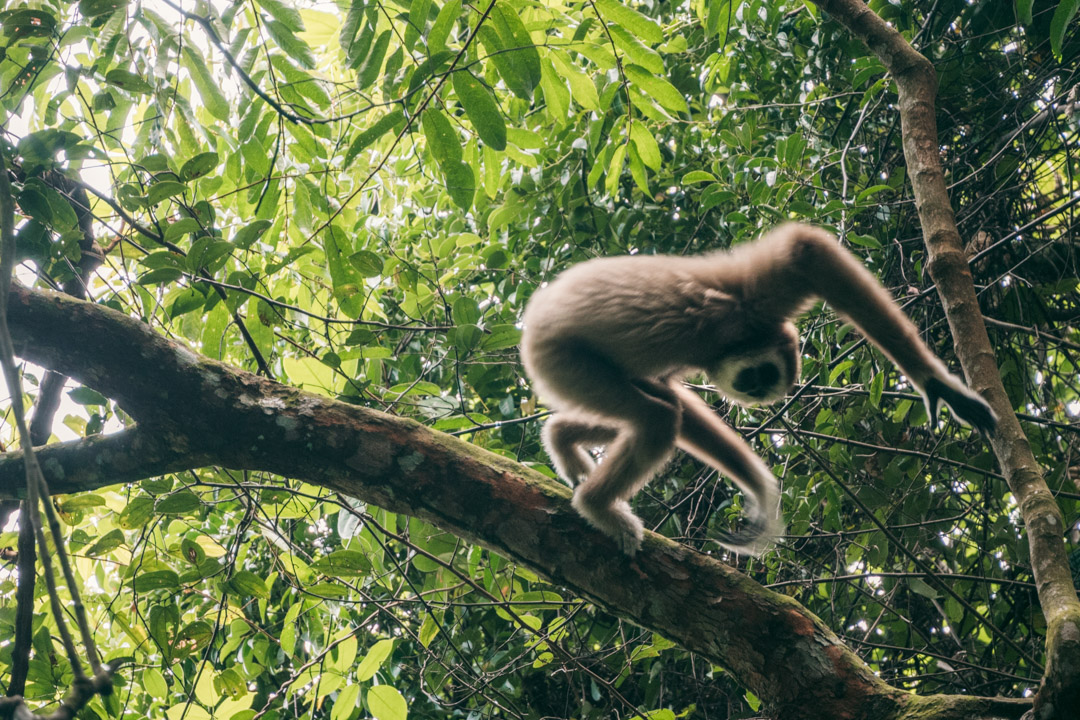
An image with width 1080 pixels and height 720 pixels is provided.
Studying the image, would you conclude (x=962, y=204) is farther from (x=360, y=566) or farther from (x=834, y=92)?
(x=360, y=566)

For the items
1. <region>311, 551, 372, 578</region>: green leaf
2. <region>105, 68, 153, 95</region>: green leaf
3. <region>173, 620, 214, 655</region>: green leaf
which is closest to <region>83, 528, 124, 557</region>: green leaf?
<region>173, 620, 214, 655</region>: green leaf

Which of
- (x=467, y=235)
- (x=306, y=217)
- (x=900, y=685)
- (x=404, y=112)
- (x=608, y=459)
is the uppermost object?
(x=467, y=235)

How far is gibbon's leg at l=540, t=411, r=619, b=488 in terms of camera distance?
15.3 feet

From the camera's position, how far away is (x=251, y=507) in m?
4.34

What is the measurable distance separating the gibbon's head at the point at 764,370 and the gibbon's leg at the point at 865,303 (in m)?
0.42

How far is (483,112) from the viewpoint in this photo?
136 inches

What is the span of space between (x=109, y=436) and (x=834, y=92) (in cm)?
542

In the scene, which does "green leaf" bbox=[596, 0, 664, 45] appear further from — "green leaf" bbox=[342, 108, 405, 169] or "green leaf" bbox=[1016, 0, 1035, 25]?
"green leaf" bbox=[1016, 0, 1035, 25]

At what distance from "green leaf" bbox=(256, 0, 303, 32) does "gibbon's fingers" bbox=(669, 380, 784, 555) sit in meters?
2.88

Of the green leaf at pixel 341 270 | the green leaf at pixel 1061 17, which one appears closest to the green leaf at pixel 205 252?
the green leaf at pixel 341 270

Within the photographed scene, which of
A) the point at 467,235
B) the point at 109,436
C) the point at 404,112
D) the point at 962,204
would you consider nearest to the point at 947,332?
the point at 962,204

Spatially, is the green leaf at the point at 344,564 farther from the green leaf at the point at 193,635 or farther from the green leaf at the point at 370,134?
the green leaf at the point at 370,134

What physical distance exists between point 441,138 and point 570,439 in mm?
1999

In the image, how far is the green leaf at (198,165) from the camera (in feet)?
12.5
